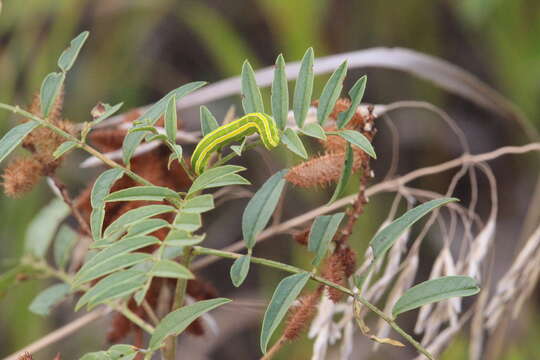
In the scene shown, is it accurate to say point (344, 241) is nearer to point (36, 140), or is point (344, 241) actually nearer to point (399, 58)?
point (36, 140)

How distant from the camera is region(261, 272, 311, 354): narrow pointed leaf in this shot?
0.56 meters

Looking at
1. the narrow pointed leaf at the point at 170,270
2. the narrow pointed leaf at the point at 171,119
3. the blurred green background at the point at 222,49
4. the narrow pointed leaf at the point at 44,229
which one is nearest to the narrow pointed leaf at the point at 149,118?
the narrow pointed leaf at the point at 171,119

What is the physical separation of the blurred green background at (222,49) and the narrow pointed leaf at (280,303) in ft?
2.85

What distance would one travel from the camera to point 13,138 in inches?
23.8

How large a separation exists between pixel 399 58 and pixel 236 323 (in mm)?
791

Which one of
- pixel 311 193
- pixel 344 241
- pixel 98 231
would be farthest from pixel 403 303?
pixel 311 193

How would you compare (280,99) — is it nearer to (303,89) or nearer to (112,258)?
(303,89)

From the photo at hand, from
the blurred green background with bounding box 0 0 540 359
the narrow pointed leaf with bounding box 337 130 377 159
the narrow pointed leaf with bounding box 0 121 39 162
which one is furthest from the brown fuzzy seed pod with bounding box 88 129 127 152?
the blurred green background with bounding box 0 0 540 359

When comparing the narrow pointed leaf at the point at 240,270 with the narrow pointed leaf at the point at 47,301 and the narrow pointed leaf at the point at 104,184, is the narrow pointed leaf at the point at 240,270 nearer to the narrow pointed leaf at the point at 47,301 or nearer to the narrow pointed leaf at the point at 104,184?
the narrow pointed leaf at the point at 104,184

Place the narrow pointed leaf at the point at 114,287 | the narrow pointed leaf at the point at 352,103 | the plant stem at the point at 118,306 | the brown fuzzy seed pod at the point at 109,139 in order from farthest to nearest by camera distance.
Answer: the brown fuzzy seed pod at the point at 109,139 → the plant stem at the point at 118,306 → the narrow pointed leaf at the point at 352,103 → the narrow pointed leaf at the point at 114,287

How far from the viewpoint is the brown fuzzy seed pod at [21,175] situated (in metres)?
0.69

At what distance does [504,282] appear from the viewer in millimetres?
875

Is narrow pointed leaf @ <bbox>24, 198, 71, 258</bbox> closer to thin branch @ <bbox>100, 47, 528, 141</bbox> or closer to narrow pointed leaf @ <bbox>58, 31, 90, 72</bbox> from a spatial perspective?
thin branch @ <bbox>100, 47, 528, 141</bbox>

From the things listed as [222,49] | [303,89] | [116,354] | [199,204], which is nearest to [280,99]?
[303,89]
